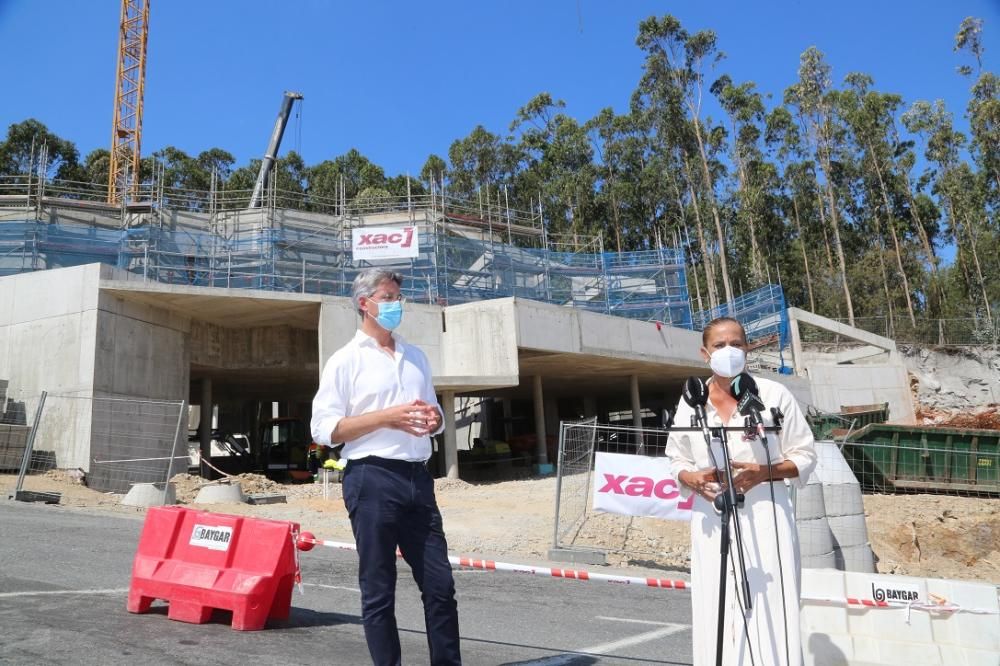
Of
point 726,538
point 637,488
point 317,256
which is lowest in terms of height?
point 637,488

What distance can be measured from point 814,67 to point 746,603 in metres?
54.7

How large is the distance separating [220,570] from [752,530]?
3.58m

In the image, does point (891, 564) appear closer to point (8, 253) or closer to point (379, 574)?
point (379, 574)

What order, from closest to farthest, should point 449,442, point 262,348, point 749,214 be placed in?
point 449,442
point 262,348
point 749,214

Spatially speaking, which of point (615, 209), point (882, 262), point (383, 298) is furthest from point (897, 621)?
point (882, 262)

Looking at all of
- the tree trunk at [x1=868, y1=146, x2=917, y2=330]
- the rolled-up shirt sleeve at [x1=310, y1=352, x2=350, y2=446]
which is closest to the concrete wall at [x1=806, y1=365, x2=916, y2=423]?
the tree trunk at [x1=868, y1=146, x2=917, y2=330]

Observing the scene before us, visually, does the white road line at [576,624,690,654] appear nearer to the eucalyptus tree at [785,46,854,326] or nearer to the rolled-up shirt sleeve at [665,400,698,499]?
the rolled-up shirt sleeve at [665,400,698,499]

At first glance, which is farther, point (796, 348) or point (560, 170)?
point (560, 170)

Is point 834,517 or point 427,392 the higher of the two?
point 427,392

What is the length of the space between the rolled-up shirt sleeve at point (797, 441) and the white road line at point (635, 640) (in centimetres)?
224

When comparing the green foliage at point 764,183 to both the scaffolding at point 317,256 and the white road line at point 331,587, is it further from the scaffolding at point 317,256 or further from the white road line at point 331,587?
the white road line at point 331,587

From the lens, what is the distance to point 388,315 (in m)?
3.47

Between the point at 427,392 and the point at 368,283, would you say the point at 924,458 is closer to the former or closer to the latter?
the point at 427,392

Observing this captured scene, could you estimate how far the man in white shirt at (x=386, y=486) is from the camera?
3092 mm
